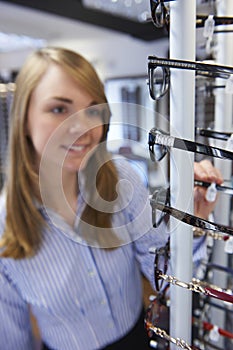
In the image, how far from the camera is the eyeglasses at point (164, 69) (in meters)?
0.28

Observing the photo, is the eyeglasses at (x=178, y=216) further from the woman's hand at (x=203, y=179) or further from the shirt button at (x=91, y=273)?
the shirt button at (x=91, y=273)

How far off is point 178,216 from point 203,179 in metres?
0.13

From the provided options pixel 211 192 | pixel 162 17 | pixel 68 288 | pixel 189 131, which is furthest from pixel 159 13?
pixel 68 288

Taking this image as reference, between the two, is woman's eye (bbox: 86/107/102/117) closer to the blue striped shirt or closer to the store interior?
the store interior

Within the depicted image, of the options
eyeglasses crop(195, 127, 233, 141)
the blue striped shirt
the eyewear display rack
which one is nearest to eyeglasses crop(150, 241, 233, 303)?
the eyewear display rack

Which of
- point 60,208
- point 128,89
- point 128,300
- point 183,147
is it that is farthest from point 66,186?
point 128,89

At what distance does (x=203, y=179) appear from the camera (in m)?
0.41

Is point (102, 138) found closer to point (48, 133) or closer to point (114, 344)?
point (48, 133)

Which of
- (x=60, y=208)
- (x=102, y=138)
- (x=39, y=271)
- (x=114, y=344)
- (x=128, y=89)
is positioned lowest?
(x=114, y=344)

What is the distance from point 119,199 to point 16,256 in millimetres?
248

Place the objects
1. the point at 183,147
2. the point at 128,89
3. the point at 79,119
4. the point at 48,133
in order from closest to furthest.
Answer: the point at 183,147 < the point at 79,119 < the point at 48,133 < the point at 128,89

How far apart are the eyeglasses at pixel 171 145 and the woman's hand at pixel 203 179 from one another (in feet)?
0.36

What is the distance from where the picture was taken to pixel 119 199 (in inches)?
22.2

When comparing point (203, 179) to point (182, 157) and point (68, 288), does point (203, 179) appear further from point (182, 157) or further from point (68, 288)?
point (68, 288)
